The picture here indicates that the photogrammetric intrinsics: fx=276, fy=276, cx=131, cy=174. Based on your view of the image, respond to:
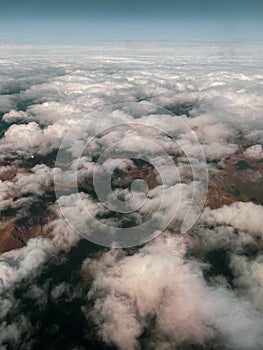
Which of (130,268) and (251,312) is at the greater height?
(251,312)

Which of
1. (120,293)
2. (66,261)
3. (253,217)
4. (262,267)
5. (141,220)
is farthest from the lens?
(141,220)

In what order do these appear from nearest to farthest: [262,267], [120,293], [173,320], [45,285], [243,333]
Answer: [243,333]
[173,320]
[120,293]
[262,267]
[45,285]

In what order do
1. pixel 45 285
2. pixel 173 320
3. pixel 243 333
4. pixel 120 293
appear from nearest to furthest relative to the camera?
1. pixel 243 333
2. pixel 173 320
3. pixel 120 293
4. pixel 45 285

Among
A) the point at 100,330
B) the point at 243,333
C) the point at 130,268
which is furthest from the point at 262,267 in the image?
the point at 100,330

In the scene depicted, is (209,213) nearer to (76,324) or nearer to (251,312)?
(251,312)

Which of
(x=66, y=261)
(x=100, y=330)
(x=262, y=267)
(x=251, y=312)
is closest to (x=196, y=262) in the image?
(x=262, y=267)

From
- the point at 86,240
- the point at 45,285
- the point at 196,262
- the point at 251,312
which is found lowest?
the point at 86,240

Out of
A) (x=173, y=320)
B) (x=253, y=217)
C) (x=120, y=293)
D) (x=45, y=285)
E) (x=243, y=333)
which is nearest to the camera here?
(x=243, y=333)

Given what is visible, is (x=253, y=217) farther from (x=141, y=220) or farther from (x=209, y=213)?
(x=141, y=220)

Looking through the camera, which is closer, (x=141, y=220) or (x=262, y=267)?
(x=262, y=267)
